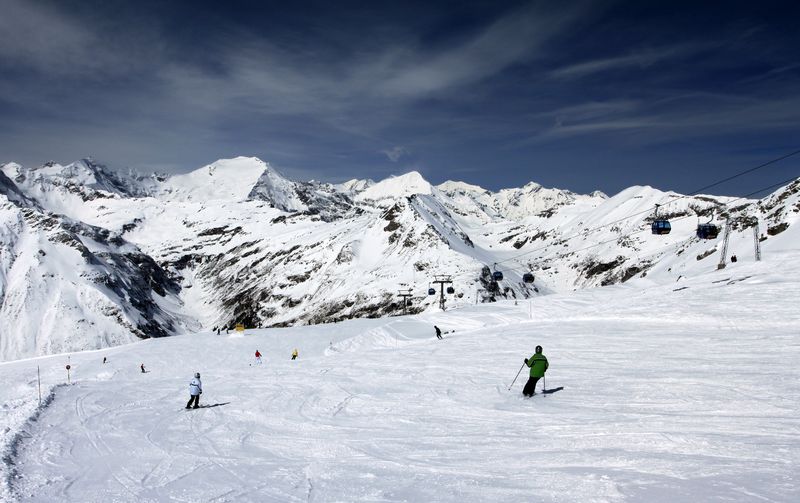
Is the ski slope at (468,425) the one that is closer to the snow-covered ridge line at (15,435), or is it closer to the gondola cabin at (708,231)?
the snow-covered ridge line at (15,435)

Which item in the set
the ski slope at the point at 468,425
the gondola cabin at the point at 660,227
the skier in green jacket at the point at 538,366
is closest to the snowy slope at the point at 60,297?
the ski slope at the point at 468,425

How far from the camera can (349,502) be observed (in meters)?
10.5

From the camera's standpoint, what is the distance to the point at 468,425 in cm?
1606

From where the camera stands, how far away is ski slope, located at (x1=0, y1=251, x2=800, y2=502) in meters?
11.0

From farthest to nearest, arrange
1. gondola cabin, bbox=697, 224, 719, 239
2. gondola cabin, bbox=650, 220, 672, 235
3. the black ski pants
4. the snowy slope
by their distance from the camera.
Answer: the snowy slope < gondola cabin, bbox=650, 220, 672, 235 < gondola cabin, bbox=697, 224, 719, 239 < the black ski pants

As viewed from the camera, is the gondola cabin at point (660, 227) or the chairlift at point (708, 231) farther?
the gondola cabin at point (660, 227)

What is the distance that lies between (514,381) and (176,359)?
40626 mm

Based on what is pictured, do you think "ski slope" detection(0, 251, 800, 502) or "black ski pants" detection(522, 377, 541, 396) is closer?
"ski slope" detection(0, 251, 800, 502)

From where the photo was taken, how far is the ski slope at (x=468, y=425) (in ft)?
36.0

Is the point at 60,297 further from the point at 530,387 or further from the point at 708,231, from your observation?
the point at 530,387

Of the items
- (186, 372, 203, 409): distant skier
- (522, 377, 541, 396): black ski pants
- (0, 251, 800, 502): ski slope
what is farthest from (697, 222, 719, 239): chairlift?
(186, 372, 203, 409): distant skier

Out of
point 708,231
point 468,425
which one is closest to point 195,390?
point 468,425

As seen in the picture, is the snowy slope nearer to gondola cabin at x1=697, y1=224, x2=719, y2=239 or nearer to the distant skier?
the distant skier

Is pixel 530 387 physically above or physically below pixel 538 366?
below
